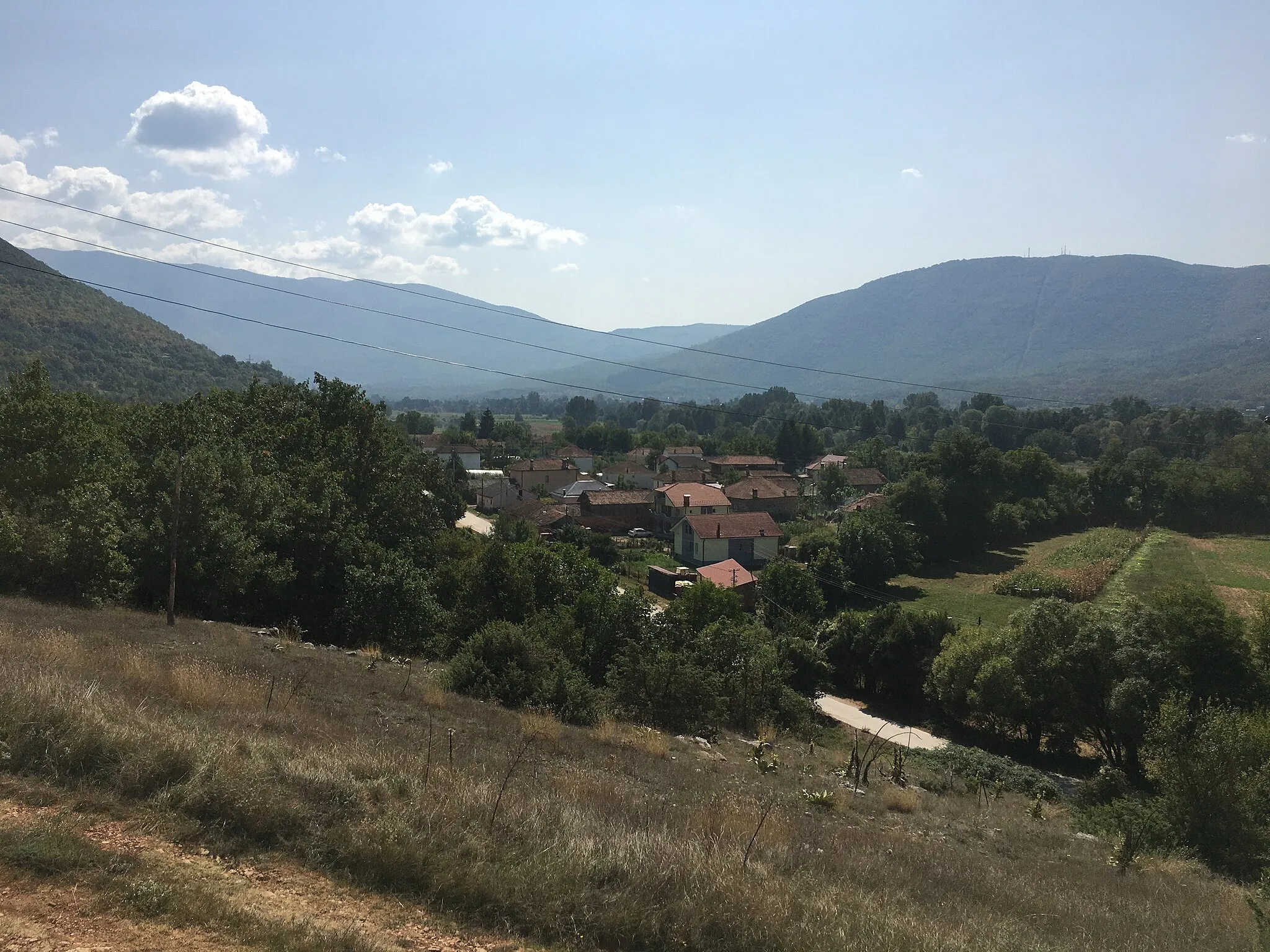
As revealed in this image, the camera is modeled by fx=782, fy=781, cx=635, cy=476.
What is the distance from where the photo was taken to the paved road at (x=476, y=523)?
5840 cm

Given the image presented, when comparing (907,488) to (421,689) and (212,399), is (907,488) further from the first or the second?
(421,689)

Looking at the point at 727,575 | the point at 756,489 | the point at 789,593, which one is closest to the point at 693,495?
the point at 756,489

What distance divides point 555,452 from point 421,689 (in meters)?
95.5

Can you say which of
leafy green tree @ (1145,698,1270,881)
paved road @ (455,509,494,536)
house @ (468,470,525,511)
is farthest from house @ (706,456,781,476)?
leafy green tree @ (1145,698,1270,881)

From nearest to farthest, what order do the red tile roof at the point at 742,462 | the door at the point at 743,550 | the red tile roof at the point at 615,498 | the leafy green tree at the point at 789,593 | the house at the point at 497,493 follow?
the leafy green tree at the point at 789,593 < the door at the point at 743,550 < the red tile roof at the point at 615,498 < the house at the point at 497,493 < the red tile roof at the point at 742,462

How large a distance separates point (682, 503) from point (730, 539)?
954 centimetres

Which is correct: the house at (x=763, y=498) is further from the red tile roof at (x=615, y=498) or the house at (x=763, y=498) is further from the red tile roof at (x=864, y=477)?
the red tile roof at (x=864, y=477)

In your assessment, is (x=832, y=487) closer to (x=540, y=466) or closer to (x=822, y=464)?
(x=822, y=464)

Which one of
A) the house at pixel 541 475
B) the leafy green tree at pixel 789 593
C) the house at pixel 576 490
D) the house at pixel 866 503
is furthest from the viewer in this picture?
the house at pixel 541 475

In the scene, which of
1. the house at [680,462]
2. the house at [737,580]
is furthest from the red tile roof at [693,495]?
the house at [680,462]

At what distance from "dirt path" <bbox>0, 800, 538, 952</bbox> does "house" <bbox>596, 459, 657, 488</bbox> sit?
74301 millimetres

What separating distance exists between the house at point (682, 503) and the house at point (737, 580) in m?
16.1

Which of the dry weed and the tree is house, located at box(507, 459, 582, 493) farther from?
the dry weed

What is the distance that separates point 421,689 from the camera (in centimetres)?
1336
